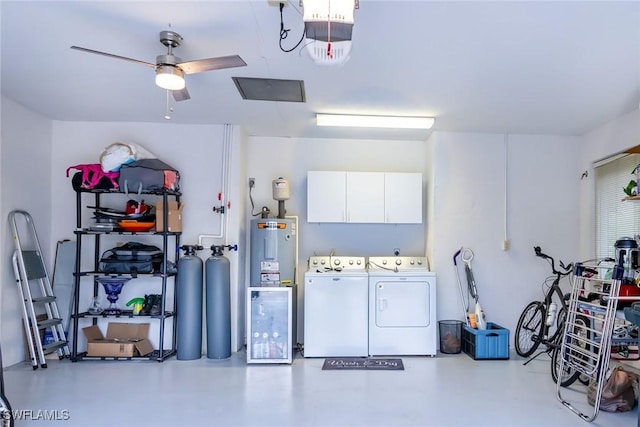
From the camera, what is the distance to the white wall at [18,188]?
396cm

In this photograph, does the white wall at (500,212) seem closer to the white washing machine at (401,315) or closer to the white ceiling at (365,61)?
the white washing machine at (401,315)

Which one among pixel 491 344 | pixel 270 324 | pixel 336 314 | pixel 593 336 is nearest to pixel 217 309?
pixel 270 324

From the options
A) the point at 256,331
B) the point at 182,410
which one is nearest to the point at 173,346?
the point at 256,331

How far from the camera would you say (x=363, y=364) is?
4230mm

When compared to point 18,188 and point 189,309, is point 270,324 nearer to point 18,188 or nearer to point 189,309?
point 189,309

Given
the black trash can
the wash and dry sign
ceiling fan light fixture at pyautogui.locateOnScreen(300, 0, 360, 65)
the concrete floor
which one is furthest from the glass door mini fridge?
ceiling fan light fixture at pyautogui.locateOnScreen(300, 0, 360, 65)

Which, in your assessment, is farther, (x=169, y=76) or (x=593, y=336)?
(x=593, y=336)

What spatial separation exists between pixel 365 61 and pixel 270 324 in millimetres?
2981

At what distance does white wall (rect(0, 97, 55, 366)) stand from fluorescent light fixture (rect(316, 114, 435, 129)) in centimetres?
326

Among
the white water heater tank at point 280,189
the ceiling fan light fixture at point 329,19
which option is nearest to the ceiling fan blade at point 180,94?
the ceiling fan light fixture at point 329,19

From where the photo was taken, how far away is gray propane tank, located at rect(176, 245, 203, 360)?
438cm

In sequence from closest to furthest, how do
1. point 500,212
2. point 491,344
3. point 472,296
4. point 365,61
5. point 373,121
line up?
point 365,61 → point 373,121 → point 491,344 → point 472,296 → point 500,212

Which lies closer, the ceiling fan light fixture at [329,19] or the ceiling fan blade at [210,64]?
the ceiling fan light fixture at [329,19]

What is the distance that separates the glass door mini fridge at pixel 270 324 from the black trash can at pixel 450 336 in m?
1.91
